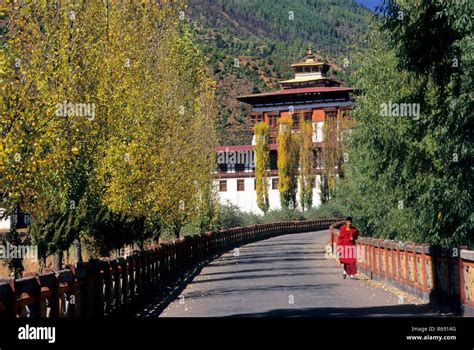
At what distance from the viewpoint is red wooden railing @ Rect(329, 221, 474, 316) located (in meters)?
19.4

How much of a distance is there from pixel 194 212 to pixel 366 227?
1135 cm

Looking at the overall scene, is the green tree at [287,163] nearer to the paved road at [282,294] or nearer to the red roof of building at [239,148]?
the red roof of building at [239,148]

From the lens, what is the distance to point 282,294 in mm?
26203

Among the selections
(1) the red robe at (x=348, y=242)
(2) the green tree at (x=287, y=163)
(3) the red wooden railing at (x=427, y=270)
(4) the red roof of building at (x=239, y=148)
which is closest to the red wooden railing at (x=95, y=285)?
(1) the red robe at (x=348, y=242)

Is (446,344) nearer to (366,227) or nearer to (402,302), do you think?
(402,302)

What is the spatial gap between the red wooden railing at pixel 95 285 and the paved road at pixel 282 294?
95 centimetres

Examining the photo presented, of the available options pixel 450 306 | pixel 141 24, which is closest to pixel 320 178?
pixel 141 24

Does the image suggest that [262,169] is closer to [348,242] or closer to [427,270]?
[348,242]

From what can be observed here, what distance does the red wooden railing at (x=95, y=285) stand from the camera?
12.6 m

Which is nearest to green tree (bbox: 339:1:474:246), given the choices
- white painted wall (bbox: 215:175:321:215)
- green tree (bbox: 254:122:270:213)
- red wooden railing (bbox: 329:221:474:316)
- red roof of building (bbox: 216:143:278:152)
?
red wooden railing (bbox: 329:221:474:316)

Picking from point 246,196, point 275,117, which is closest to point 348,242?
point 246,196

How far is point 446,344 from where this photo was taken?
11117 mm

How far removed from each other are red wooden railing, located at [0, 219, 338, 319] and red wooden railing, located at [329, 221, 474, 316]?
663cm

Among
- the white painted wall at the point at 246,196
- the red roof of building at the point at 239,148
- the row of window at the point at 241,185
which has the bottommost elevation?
the white painted wall at the point at 246,196
